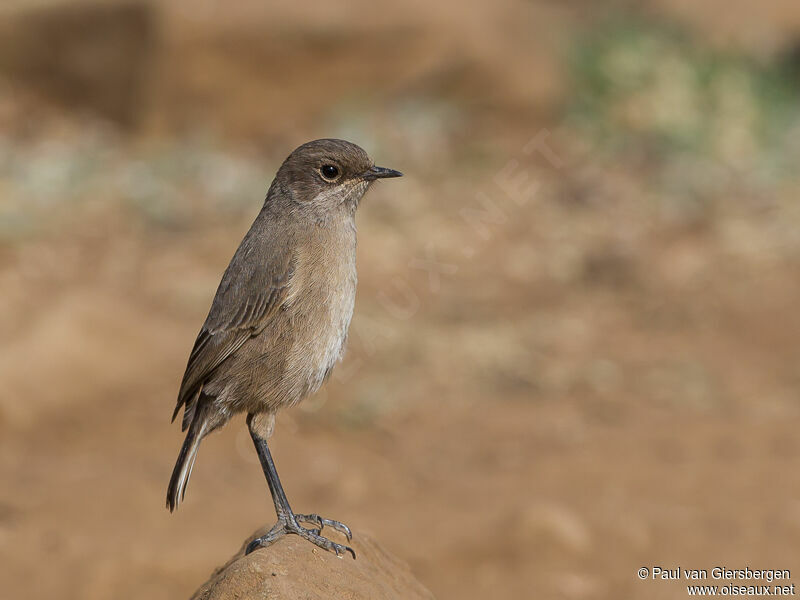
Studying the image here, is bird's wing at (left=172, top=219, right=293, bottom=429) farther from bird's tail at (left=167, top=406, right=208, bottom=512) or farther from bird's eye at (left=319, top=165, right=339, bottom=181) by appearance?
bird's eye at (left=319, top=165, right=339, bottom=181)

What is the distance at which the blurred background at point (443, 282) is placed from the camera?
28.5 ft

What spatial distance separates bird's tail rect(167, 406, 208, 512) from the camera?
5.84m

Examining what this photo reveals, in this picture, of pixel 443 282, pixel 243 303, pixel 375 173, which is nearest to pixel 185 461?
pixel 243 303

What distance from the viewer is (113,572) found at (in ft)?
25.2

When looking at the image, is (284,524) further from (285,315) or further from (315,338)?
(285,315)

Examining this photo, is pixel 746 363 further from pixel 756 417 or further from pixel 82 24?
pixel 82 24

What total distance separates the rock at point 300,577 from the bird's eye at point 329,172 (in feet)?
6.14

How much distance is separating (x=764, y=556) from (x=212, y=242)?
8.81 metres

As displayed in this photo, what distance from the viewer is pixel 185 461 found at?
19.4ft

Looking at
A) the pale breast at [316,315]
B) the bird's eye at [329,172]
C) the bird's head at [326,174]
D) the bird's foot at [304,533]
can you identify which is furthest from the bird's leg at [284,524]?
the bird's eye at [329,172]

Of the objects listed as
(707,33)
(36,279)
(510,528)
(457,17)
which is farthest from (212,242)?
(707,33)

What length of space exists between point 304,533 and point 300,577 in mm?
633

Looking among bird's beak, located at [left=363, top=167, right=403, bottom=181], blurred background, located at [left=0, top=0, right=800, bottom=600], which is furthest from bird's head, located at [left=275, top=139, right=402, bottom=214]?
blurred background, located at [left=0, top=0, right=800, bottom=600]

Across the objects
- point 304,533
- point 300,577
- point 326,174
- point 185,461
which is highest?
point 326,174
